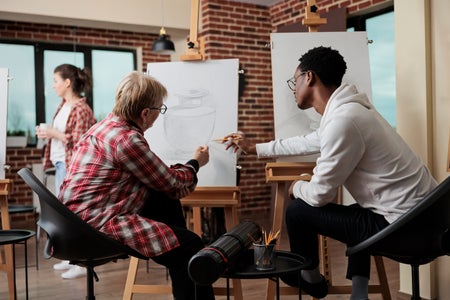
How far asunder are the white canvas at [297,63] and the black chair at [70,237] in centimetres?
124

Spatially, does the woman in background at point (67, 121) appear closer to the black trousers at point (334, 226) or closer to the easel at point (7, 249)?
the easel at point (7, 249)

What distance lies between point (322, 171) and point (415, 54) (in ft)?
3.98

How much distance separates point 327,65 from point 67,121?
86.0 inches

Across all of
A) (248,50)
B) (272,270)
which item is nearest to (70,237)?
(272,270)

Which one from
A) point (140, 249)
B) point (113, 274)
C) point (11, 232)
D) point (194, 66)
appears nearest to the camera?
point (140, 249)

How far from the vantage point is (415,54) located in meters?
2.77

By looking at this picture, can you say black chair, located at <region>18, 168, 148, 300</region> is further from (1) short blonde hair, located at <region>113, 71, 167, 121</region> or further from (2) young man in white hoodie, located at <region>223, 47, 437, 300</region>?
(2) young man in white hoodie, located at <region>223, 47, 437, 300</region>

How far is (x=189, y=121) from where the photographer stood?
2877 millimetres

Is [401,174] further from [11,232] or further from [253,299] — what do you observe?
[11,232]

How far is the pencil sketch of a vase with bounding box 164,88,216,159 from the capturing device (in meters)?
2.84

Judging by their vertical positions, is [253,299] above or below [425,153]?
below

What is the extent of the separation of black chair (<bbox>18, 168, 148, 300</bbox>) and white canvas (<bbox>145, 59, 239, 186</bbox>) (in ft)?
3.10

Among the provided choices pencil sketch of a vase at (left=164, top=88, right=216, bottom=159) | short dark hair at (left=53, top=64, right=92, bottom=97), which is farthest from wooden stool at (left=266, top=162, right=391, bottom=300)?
short dark hair at (left=53, top=64, right=92, bottom=97)

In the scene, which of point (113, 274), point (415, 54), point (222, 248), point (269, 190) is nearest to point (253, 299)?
point (113, 274)
